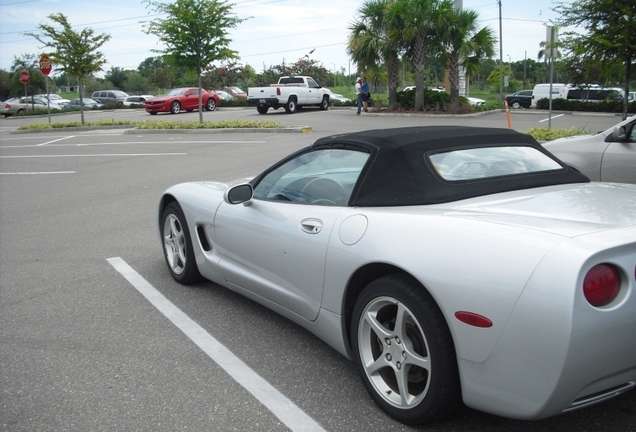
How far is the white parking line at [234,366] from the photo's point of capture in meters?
3.10

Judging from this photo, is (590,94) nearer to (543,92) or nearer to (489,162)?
(543,92)

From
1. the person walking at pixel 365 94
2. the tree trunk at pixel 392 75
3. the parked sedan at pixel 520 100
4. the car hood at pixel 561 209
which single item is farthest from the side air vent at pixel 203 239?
the parked sedan at pixel 520 100

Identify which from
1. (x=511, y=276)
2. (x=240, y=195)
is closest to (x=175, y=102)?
(x=240, y=195)

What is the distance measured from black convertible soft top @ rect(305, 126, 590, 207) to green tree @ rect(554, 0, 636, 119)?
983cm

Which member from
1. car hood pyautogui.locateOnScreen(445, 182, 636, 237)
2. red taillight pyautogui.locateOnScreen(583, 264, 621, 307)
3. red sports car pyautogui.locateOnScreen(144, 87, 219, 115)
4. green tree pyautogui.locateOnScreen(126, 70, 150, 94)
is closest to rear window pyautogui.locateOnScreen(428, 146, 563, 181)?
car hood pyautogui.locateOnScreen(445, 182, 636, 237)

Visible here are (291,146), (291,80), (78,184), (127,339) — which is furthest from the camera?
(291,80)

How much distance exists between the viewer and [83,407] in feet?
10.8

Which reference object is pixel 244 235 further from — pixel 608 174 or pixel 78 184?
pixel 78 184

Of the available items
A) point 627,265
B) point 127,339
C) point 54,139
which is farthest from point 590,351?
point 54,139

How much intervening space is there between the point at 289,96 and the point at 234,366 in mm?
27642

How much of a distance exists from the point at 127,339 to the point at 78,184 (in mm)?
7946

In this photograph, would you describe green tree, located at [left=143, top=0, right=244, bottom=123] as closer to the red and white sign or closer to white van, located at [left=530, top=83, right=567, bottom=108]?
the red and white sign

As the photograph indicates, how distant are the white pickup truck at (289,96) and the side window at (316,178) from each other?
25.9m

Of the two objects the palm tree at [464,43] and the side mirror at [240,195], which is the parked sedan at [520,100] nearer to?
the palm tree at [464,43]
